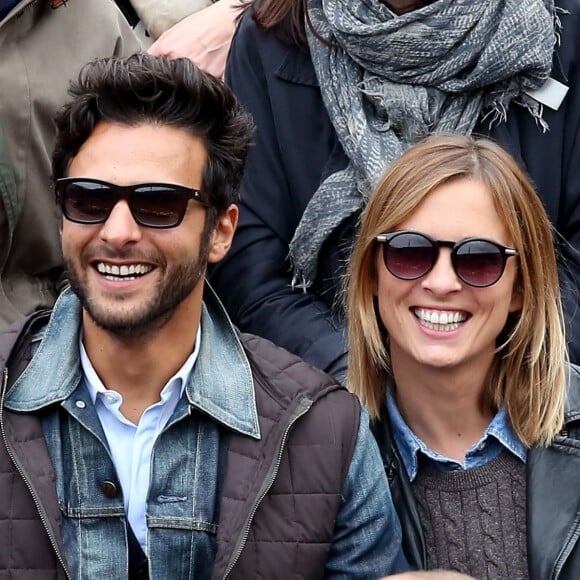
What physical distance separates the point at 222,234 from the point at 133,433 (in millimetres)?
515

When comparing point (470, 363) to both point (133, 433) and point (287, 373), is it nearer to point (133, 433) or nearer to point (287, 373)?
point (287, 373)

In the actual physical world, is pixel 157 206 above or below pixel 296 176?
below

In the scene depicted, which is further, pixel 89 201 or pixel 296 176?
pixel 296 176

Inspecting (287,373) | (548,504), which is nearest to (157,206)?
(287,373)

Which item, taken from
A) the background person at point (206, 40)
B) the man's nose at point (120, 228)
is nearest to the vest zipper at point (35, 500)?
the man's nose at point (120, 228)

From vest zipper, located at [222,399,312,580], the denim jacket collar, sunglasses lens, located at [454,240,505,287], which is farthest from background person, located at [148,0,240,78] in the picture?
vest zipper, located at [222,399,312,580]

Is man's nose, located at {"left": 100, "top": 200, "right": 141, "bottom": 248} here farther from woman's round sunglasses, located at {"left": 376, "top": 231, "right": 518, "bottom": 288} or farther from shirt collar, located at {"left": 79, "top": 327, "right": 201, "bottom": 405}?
woman's round sunglasses, located at {"left": 376, "top": 231, "right": 518, "bottom": 288}

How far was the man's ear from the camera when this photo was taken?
3080 mm

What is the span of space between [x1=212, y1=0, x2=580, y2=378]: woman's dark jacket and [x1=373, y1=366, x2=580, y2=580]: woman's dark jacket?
0.45 m

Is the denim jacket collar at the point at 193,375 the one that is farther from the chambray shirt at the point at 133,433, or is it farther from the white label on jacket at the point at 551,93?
the white label on jacket at the point at 551,93

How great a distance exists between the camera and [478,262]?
3002mm

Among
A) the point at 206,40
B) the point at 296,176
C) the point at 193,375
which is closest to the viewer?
the point at 193,375

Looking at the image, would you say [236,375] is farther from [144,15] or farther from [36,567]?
[144,15]

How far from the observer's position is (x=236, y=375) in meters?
3.00
